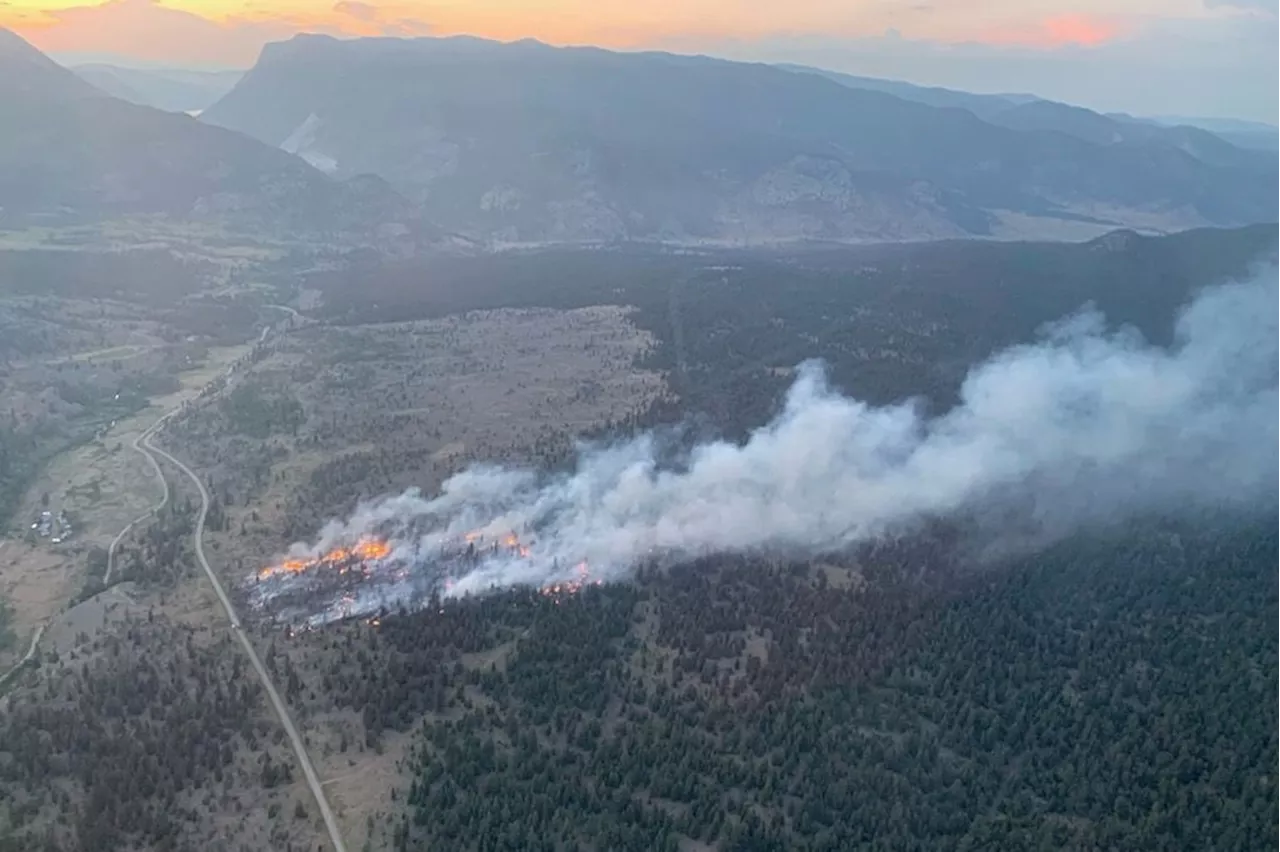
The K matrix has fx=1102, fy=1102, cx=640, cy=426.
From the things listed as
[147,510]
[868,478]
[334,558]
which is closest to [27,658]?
[334,558]

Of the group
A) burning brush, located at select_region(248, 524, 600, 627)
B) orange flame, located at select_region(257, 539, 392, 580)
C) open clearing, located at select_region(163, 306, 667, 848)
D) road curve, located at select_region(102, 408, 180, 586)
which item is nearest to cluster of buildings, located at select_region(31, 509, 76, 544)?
road curve, located at select_region(102, 408, 180, 586)

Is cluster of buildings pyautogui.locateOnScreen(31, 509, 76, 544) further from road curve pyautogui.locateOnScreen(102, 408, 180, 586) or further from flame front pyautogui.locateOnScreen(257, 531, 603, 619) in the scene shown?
flame front pyautogui.locateOnScreen(257, 531, 603, 619)

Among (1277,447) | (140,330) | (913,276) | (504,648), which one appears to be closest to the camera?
(504,648)

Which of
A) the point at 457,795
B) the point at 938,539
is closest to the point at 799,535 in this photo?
the point at 938,539

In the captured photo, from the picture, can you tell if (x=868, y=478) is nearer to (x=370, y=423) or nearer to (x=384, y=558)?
(x=384, y=558)

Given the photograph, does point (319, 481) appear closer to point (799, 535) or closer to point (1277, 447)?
point (799, 535)

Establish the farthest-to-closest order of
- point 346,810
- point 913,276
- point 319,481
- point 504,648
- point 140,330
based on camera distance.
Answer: point 913,276
point 140,330
point 319,481
point 504,648
point 346,810

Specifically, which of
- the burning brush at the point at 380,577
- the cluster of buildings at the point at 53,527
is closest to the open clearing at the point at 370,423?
the burning brush at the point at 380,577

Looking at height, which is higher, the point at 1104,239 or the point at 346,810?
the point at 1104,239
